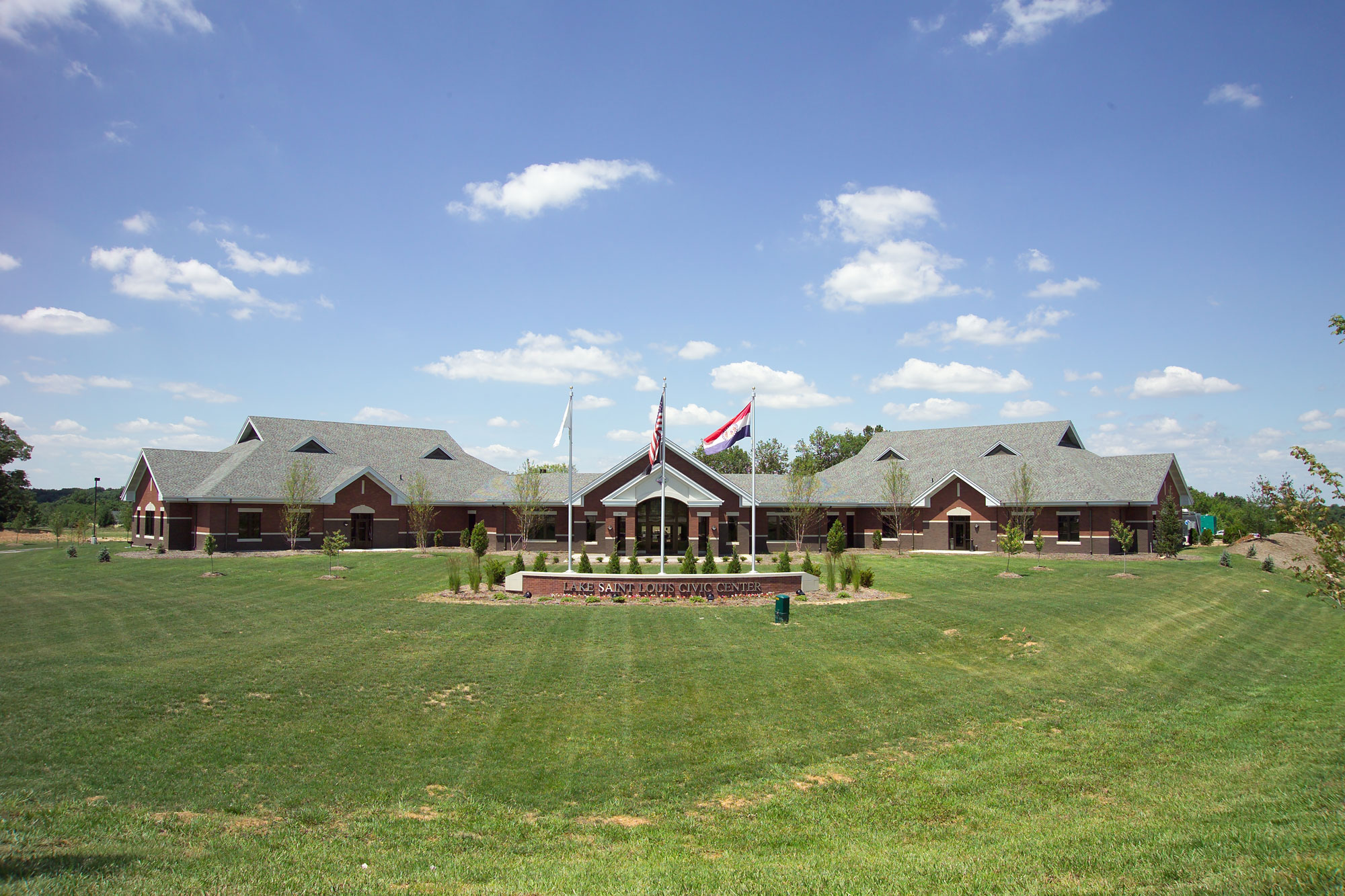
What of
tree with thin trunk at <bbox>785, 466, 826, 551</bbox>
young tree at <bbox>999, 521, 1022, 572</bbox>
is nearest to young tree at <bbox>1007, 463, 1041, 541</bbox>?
young tree at <bbox>999, 521, 1022, 572</bbox>

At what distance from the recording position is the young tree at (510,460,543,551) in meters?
46.1

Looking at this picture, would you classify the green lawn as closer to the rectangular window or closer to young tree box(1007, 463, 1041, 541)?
young tree box(1007, 463, 1041, 541)

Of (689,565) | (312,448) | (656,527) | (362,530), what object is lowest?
(689,565)

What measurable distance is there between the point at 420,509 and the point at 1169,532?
42.2 meters

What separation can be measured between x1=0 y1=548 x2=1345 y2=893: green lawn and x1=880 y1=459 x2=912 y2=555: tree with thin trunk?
26262 millimetres

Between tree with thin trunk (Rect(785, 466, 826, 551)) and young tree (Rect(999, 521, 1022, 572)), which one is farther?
tree with thin trunk (Rect(785, 466, 826, 551))

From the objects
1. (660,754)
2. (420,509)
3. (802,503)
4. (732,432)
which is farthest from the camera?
(420,509)

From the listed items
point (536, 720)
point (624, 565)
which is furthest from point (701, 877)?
point (624, 565)

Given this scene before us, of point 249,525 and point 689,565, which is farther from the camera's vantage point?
point 249,525

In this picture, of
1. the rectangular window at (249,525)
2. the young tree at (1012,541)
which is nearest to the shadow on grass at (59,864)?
the young tree at (1012,541)

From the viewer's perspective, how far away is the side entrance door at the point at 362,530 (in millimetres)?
48750

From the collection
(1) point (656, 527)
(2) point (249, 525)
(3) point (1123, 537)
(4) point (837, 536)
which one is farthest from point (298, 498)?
(3) point (1123, 537)

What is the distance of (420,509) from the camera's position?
160 feet

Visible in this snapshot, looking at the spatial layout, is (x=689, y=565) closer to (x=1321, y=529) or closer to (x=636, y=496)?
(x=636, y=496)
